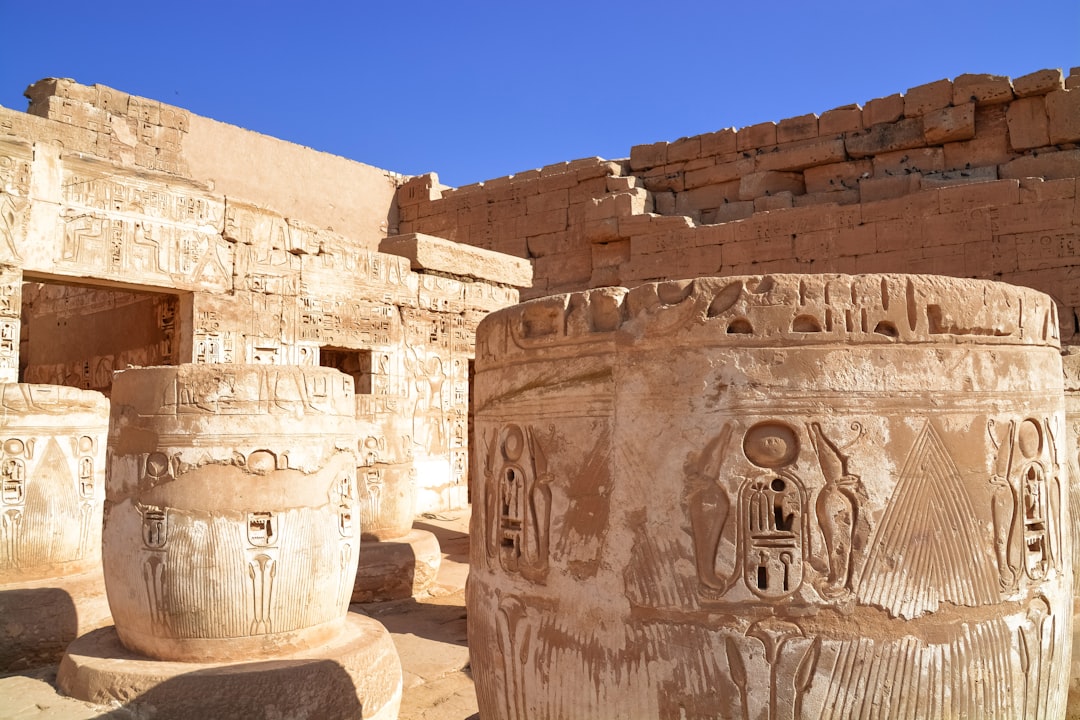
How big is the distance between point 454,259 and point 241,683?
750cm

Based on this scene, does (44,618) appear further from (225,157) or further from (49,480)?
(225,157)

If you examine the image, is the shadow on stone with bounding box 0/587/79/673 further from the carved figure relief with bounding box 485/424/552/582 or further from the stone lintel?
the stone lintel

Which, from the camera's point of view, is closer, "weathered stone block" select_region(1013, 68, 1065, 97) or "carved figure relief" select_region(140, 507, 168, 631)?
"carved figure relief" select_region(140, 507, 168, 631)

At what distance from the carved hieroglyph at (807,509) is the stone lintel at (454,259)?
26.6 feet

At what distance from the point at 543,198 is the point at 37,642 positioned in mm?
11444

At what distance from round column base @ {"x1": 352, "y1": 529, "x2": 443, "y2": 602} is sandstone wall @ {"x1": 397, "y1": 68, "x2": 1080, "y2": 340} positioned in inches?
288

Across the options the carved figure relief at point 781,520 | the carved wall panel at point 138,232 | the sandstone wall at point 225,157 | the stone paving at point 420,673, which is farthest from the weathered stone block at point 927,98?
the carved figure relief at point 781,520

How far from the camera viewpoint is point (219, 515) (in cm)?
355

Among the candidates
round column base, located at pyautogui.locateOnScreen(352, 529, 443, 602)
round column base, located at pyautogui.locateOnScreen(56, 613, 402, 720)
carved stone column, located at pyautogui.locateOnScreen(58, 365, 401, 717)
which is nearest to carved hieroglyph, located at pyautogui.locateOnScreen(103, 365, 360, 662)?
carved stone column, located at pyautogui.locateOnScreen(58, 365, 401, 717)

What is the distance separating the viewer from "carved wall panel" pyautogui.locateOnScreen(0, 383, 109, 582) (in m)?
4.58

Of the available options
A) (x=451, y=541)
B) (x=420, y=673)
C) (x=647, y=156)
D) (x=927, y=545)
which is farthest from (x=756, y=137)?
(x=927, y=545)

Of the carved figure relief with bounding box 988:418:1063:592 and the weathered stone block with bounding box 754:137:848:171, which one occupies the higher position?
the weathered stone block with bounding box 754:137:848:171

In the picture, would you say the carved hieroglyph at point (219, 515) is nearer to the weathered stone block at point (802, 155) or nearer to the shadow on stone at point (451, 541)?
the shadow on stone at point (451, 541)

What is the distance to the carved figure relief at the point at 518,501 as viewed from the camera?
2111mm
